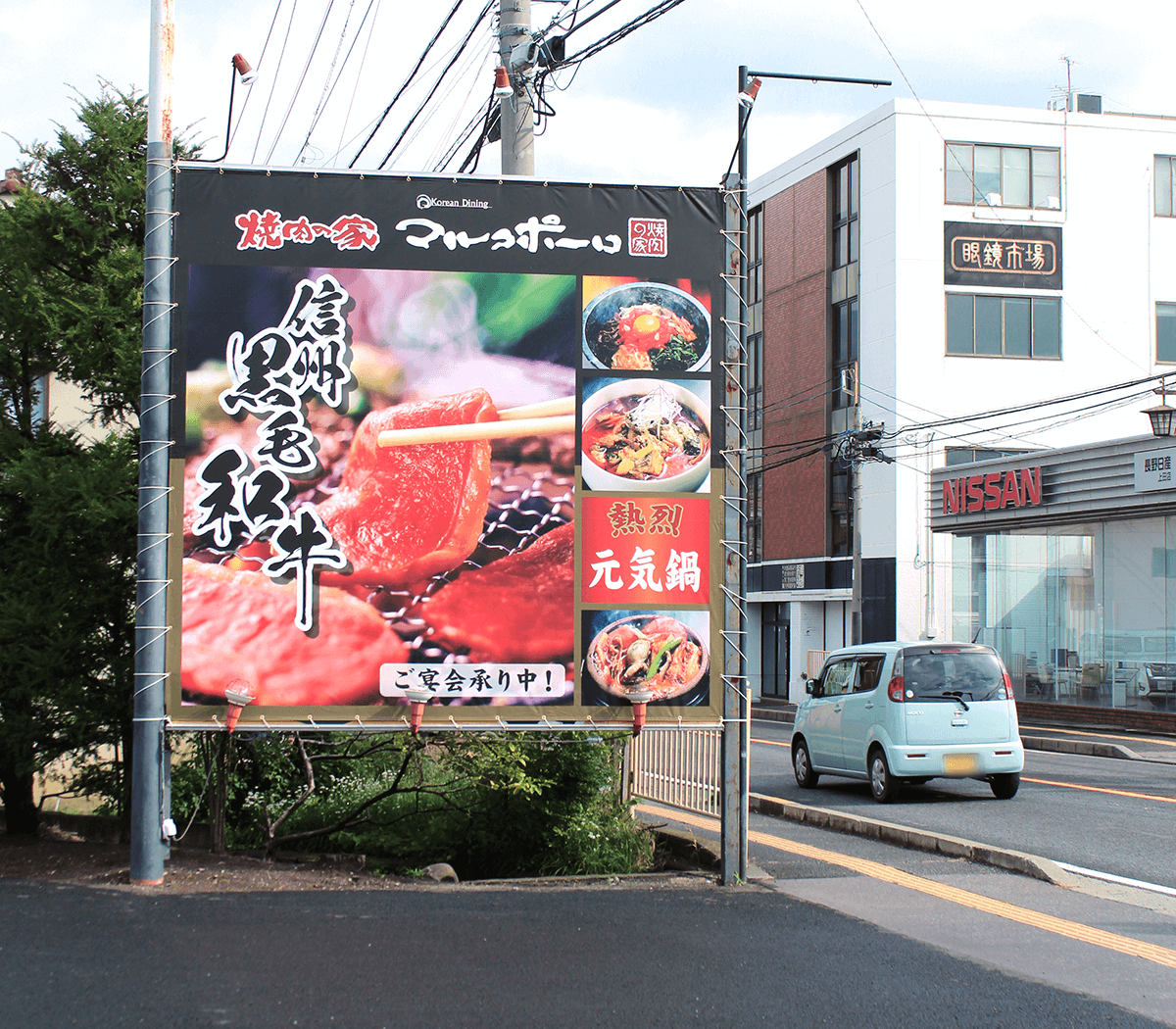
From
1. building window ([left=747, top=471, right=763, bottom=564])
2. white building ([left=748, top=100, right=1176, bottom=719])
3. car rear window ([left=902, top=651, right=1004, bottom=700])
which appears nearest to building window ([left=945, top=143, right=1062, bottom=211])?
white building ([left=748, top=100, right=1176, bottom=719])

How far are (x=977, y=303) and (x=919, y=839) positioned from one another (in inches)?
1138

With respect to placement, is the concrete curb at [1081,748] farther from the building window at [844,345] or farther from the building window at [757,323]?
the building window at [757,323]

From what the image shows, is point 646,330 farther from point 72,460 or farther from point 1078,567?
point 1078,567

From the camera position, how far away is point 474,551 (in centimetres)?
815

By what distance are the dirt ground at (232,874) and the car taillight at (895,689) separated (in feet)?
17.9

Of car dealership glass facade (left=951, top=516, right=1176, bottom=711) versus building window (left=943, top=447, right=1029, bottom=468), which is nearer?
car dealership glass facade (left=951, top=516, right=1176, bottom=711)

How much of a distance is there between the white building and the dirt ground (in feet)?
91.8

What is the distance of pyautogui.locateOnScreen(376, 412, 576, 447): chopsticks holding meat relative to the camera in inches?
322

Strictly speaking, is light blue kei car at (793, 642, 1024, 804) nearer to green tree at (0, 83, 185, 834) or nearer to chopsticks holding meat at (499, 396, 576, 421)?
chopsticks holding meat at (499, 396, 576, 421)

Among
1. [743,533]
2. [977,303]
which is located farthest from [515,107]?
[977,303]

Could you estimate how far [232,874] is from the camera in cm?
814

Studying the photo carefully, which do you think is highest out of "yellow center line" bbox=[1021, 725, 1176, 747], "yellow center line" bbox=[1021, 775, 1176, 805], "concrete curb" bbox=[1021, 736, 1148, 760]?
"yellow center line" bbox=[1021, 775, 1176, 805]

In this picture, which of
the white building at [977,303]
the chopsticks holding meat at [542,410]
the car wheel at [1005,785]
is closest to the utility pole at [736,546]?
the chopsticks holding meat at [542,410]

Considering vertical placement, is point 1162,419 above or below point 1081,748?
above
